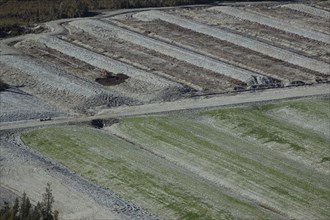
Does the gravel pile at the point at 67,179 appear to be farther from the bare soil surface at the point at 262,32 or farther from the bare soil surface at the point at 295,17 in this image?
the bare soil surface at the point at 295,17

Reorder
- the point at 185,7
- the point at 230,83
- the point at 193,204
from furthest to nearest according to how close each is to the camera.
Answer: the point at 185,7 → the point at 230,83 → the point at 193,204

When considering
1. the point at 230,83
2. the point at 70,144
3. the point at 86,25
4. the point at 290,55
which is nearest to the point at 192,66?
the point at 230,83

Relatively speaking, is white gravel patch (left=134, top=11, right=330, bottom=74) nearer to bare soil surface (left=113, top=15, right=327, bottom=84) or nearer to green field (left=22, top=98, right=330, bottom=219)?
bare soil surface (left=113, top=15, right=327, bottom=84)

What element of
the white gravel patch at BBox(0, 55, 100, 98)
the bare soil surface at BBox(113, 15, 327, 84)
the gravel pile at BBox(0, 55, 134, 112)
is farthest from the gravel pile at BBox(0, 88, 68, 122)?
the bare soil surface at BBox(113, 15, 327, 84)

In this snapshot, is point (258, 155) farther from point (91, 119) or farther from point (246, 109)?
point (91, 119)

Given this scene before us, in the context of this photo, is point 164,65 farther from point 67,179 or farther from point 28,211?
point 28,211

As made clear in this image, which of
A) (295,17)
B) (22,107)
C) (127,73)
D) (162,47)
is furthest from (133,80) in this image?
(295,17)
